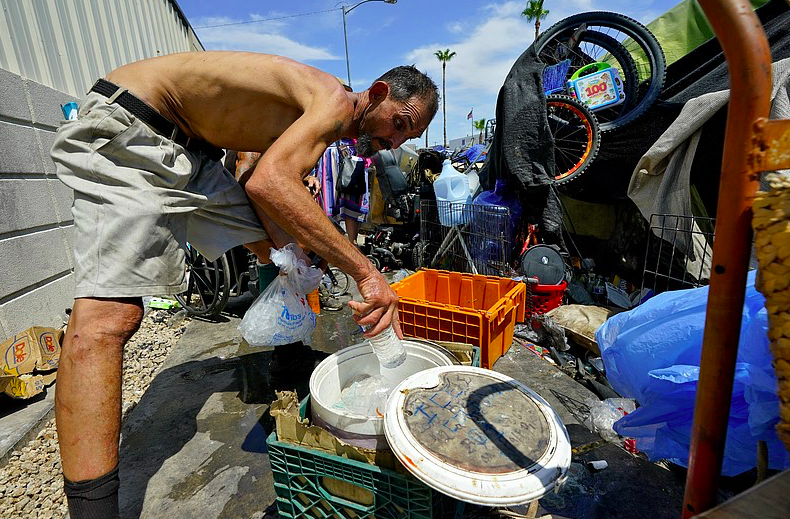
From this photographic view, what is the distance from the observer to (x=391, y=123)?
1825 millimetres

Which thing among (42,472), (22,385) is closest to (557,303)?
(42,472)

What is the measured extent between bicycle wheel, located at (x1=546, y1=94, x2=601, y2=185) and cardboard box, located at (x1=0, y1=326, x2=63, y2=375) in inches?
169

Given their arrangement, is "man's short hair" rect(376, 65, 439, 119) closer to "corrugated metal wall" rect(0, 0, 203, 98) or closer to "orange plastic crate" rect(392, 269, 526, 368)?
"orange plastic crate" rect(392, 269, 526, 368)

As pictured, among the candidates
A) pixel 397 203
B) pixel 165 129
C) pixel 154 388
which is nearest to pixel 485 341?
pixel 165 129

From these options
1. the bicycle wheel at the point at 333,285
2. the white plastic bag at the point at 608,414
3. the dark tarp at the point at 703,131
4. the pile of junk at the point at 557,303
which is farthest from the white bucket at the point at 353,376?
the dark tarp at the point at 703,131

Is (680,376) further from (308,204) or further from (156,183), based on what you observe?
(156,183)

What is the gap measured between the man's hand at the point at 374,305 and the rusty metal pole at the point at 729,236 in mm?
992

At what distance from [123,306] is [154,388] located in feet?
4.63

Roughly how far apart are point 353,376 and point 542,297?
2.19m

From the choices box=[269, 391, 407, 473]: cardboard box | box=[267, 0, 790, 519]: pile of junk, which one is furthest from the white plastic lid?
box=[269, 391, 407, 473]: cardboard box

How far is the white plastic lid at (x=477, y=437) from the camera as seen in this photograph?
0.91 meters

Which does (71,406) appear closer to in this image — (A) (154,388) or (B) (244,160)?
(A) (154,388)

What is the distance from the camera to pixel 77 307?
1361 millimetres

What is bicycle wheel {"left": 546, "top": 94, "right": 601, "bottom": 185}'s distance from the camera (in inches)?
141
